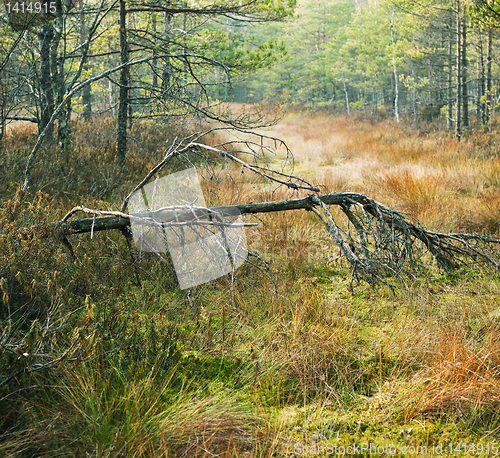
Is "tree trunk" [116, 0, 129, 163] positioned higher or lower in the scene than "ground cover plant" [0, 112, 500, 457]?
higher

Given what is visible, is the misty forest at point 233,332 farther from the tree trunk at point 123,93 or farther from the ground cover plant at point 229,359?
the tree trunk at point 123,93

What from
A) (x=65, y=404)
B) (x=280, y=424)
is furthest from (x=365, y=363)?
(x=65, y=404)

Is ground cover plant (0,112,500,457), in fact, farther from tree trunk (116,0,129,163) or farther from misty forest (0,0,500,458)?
tree trunk (116,0,129,163)

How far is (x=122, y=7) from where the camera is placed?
6223 millimetres

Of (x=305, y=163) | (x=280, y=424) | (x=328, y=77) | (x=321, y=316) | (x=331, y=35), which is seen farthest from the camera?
(x=331, y=35)

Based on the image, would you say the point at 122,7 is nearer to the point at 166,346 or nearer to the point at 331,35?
the point at 166,346

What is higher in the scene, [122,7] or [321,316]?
[122,7]

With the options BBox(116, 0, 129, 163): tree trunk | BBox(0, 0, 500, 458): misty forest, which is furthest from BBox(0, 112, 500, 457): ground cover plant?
BBox(116, 0, 129, 163): tree trunk

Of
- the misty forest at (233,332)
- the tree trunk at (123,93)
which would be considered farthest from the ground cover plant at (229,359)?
the tree trunk at (123,93)

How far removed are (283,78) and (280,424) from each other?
48974 mm

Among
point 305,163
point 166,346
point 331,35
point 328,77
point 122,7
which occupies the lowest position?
point 166,346

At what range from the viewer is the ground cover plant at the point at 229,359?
1.68 meters

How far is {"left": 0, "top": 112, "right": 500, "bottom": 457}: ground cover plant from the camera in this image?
5.52 ft

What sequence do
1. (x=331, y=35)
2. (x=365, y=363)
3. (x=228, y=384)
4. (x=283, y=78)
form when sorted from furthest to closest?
(x=283, y=78) < (x=331, y=35) < (x=365, y=363) < (x=228, y=384)
